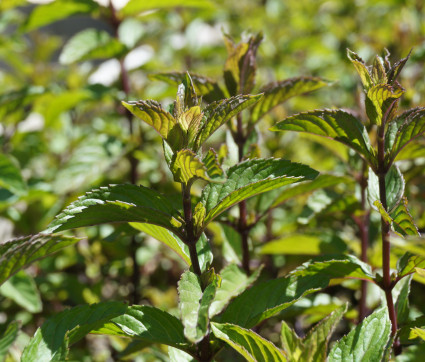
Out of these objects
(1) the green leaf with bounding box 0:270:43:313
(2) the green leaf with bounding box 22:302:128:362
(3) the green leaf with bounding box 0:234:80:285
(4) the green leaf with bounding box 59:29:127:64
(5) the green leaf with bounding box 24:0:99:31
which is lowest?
(1) the green leaf with bounding box 0:270:43:313

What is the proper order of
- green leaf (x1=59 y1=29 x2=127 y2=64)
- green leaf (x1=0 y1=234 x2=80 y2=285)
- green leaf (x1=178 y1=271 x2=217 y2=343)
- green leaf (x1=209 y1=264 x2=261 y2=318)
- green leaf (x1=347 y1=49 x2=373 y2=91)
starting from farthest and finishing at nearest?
green leaf (x1=59 y1=29 x2=127 y2=64)
green leaf (x1=209 y1=264 x2=261 y2=318)
green leaf (x1=347 y1=49 x2=373 y2=91)
green leaf (x1=0 y1=234 x2=80 y2=285)
green leaf (x1=178 y1=271 x2=217 y2=343)

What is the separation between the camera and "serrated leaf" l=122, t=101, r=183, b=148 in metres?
0.93

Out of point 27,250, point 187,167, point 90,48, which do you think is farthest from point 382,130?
point 90,48

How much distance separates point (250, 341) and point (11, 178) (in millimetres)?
969

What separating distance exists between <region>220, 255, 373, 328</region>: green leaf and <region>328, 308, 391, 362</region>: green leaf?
0.38ft

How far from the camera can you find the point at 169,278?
2.25 m

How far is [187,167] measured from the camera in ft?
3.01

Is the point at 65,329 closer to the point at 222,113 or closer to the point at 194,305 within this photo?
the point at 194,305

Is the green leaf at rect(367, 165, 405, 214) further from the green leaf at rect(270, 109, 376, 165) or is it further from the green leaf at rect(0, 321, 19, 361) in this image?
the green leaf at rect(0, 321, 19, 361)

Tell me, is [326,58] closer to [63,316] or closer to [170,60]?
[170,60]

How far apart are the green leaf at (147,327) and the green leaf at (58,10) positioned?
4.33 feet

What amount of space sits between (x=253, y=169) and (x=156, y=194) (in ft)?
0.67

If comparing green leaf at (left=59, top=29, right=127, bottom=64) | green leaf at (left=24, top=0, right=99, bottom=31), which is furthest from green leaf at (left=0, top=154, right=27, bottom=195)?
green leaf at (left=24, top=0, right=99, bottom=31)

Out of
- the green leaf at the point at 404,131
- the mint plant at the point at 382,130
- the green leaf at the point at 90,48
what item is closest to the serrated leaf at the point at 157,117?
the mint plant at the point at 382,130
